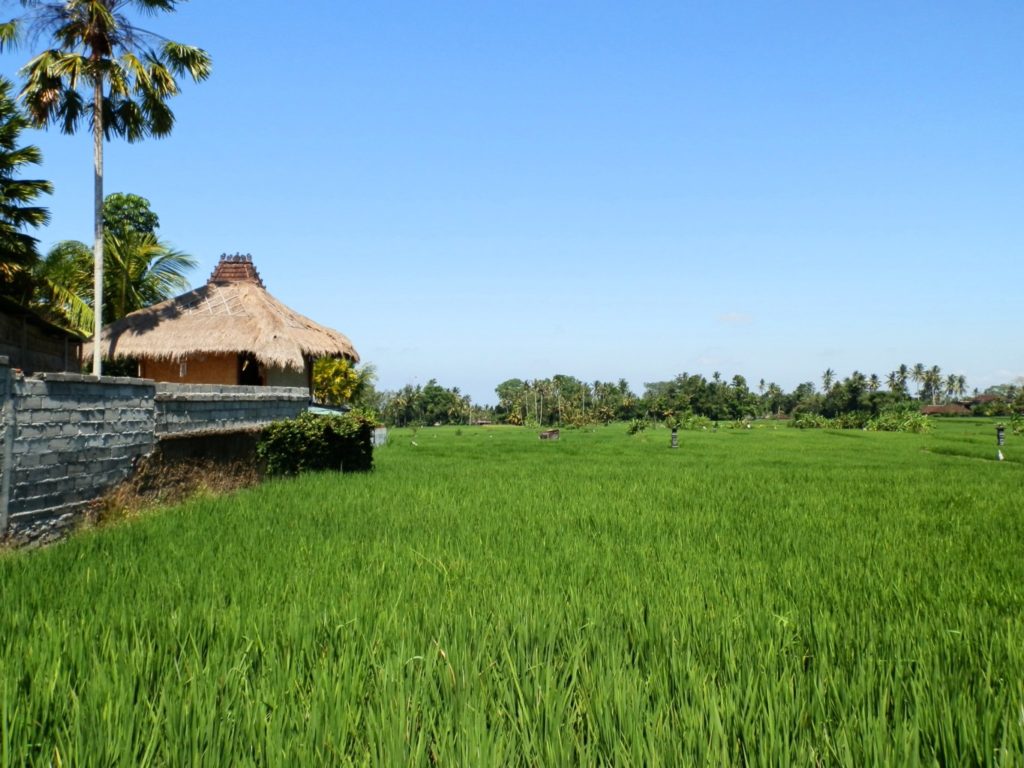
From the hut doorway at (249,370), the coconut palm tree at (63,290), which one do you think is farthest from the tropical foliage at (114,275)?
the hut doorway at (249,370)

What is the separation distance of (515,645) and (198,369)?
15.6 metres

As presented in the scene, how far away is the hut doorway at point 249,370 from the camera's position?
53.0ft

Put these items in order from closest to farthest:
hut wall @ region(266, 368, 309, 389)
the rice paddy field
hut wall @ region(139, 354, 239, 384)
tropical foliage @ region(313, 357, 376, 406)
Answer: the rice paddy field < hut wall @ region(139, 354, 239, 384) < hut wall @ region(266, 368, 309, 389) < tropical foliage @ region(313, 357, 376, 406)

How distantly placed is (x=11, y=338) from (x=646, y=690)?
52.7 feet

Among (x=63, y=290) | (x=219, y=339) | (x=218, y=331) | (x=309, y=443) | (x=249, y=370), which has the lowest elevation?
(x=309, y=443)

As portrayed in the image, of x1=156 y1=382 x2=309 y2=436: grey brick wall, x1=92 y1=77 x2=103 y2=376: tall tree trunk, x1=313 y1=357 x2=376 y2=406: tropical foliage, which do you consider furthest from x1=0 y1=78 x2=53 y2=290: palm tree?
x1=313 y1=357 x2=376 y2=406: tropical foliage

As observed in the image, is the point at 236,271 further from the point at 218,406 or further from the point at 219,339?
the point at 218,406

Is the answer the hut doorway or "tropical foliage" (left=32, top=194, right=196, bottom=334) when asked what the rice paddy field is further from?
"tropical foliage" (left=32, top=194, right=196, bottom=334)

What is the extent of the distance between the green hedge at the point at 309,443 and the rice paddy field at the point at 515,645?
16.8 ft

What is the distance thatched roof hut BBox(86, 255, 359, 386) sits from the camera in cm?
1569

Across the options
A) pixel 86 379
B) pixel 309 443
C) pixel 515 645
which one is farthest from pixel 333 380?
pixel 515 645

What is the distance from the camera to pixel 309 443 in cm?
1143

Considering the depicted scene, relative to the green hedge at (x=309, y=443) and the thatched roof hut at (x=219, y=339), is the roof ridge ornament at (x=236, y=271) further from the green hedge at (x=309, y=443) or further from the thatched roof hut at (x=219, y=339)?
the green hedge at (x=309, y=443)

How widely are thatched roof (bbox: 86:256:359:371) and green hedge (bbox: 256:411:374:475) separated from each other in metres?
4.41
